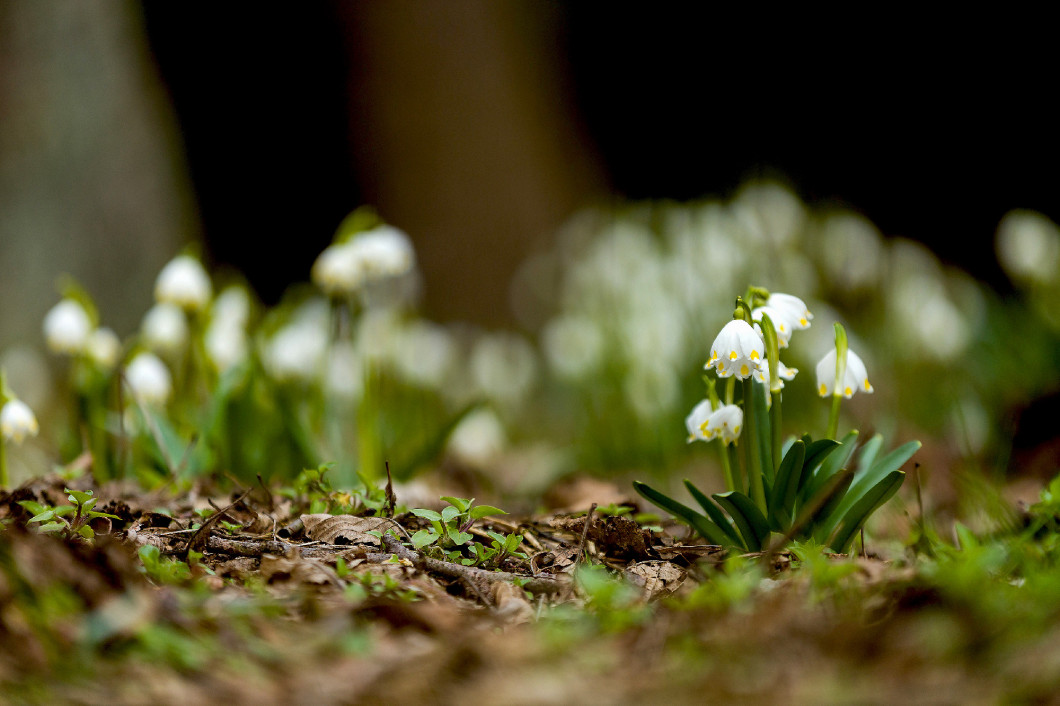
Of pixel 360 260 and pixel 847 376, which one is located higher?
pixel 360 260

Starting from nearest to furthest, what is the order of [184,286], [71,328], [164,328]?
1. [71,328]
2. [184,286]
3. [164,328]

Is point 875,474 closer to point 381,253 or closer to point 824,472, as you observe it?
point 824,472

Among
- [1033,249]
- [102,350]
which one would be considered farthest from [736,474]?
[1033,249]

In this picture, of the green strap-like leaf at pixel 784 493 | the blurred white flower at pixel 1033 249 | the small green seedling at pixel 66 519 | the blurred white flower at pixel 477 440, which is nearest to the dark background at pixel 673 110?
the blurred white flower at pixel 1033 249

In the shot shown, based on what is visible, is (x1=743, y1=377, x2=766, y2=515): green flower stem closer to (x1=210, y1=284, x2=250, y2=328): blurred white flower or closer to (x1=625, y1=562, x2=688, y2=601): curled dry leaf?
(x1=625, y1=562, x2=688, y2=601): curled dry leaf

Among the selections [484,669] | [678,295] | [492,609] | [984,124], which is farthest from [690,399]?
[984,124]

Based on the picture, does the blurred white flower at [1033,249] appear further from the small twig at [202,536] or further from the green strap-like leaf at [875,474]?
the small twig at [202,536]

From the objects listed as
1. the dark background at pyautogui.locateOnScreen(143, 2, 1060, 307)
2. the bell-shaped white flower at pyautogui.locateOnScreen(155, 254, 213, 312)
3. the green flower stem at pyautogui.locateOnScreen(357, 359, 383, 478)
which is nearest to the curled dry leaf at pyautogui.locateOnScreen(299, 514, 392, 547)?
the green flower stem at pyautogui.locateOnScreen(357, 359, 383, 478)
